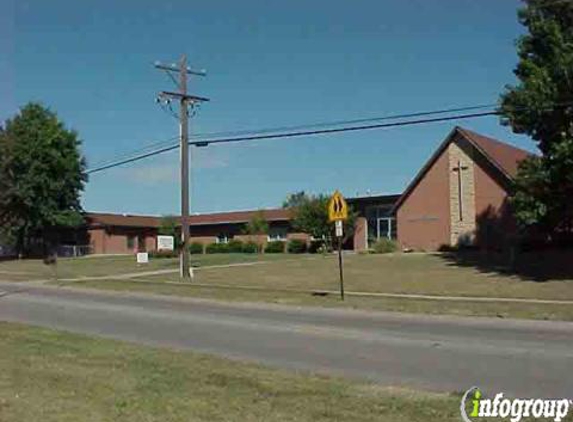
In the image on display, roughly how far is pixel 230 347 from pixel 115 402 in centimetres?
583

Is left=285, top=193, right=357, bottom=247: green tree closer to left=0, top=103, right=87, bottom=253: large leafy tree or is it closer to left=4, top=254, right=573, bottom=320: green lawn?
left=4, top=254, right=573, bottom=320: green lawn

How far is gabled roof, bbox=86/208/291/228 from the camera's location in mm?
69000

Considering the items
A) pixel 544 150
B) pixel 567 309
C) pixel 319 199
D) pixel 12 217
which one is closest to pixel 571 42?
pixel 544 150

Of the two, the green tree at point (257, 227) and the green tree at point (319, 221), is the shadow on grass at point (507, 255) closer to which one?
the green tree at point (319, 221)

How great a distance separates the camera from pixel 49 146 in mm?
64062

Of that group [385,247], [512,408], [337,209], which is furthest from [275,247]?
[512,408]

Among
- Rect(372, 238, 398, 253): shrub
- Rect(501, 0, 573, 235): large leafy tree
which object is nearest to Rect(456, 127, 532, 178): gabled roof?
Rect(372, 238, 398, 253): shrub

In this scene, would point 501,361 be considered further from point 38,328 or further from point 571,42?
point 571,42

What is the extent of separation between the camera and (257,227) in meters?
66.7

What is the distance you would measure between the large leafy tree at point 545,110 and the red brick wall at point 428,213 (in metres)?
18.0

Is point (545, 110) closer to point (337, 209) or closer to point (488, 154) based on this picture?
point (337, 209)

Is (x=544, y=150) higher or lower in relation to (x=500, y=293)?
higher

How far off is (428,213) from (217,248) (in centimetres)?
2333

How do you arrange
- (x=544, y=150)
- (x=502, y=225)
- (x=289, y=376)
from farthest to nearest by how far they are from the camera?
(x=502, y=225) → (x=544, y=150) → (x=289, y=376)
